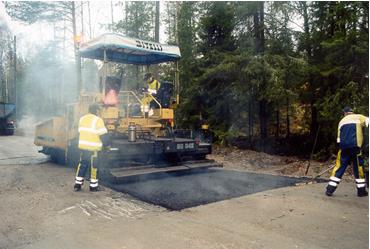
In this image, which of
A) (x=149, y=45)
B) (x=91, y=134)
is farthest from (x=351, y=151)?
(x=149, y=45)

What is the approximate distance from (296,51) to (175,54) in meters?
5.24

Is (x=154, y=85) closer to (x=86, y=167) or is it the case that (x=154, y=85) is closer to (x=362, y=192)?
(x=86, y=167)

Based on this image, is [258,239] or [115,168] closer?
[258,239]

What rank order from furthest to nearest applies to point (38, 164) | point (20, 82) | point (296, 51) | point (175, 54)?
point (20, 82) → point (296, 51) → point (38, 164) → point (175, 54)

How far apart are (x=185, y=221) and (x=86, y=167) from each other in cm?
300

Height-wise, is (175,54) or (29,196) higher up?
(175,54)

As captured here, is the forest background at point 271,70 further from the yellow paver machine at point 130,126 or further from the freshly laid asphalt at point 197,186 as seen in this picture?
the freshly laid asphalt at point 197,186

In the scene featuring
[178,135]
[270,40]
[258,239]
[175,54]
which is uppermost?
[270,40]

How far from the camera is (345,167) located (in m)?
6.43

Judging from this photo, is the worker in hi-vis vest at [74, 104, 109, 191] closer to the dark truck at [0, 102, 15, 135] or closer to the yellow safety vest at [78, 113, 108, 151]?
the yellow safety vest at [78, 113, 108, 151]

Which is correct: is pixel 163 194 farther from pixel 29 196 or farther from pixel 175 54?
pixel 175 54

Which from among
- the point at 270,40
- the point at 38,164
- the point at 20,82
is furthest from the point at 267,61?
the point at 20,82

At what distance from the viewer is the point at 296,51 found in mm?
12789

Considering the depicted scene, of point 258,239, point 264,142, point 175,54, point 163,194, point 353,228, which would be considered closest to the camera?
point 258,239
